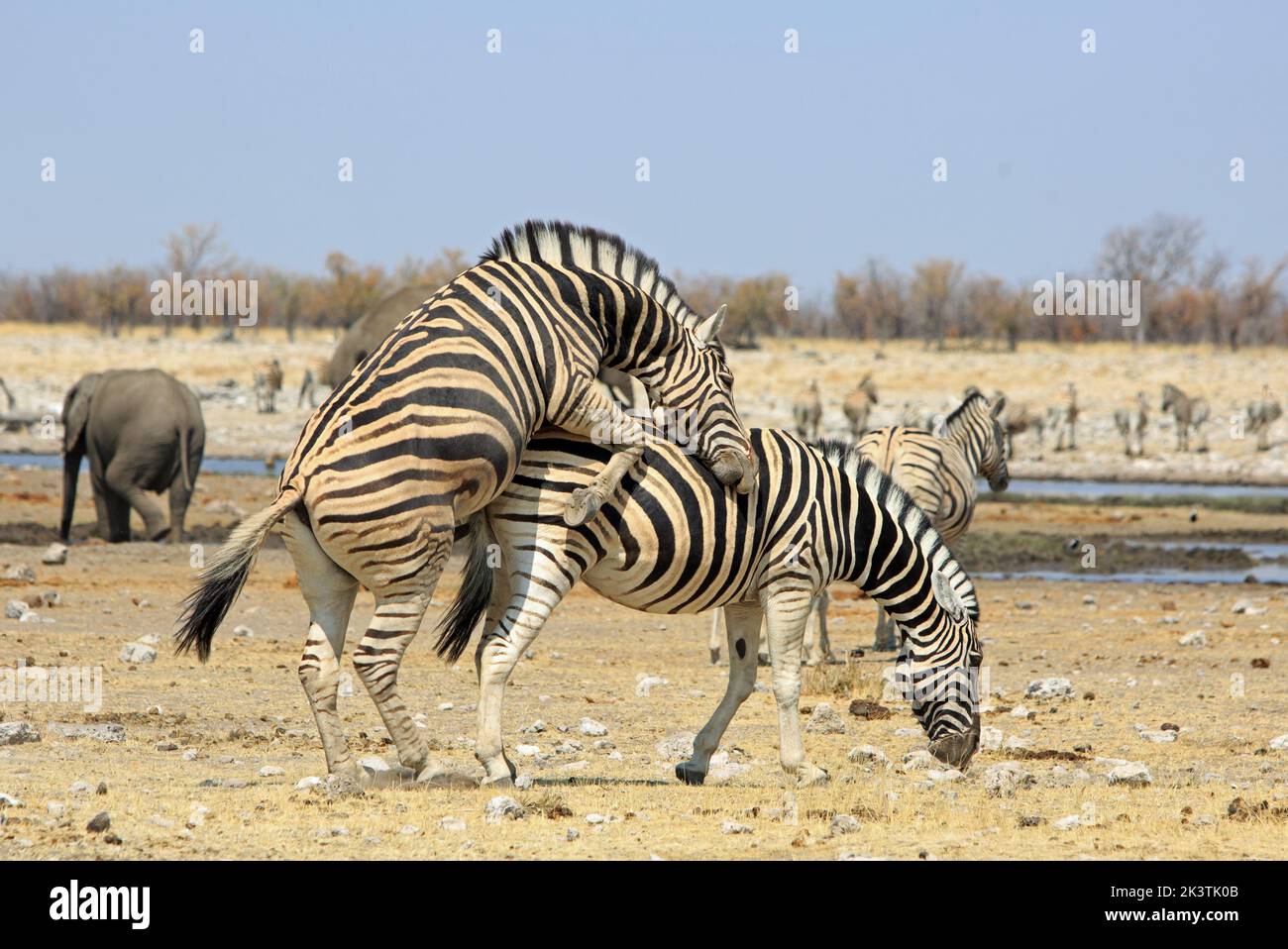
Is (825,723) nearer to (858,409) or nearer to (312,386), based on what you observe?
(858,409)

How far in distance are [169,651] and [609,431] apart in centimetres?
609

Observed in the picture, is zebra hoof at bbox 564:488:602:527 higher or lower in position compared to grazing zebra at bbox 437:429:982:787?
higher

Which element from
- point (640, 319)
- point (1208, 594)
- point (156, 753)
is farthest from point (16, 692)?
point (1208, 594)

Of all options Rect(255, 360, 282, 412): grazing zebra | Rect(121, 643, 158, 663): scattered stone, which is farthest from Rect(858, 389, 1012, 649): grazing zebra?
Rect(255, 360, 282, 412): grazing zebra

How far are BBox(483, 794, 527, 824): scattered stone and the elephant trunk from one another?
16.7 m

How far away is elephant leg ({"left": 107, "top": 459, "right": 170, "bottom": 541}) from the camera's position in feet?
75.1

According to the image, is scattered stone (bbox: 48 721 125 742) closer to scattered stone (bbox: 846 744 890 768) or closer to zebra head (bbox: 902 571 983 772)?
scattered stone (bbox: 846 744 890 768)

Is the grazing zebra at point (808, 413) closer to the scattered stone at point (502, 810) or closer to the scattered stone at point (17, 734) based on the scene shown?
the scattered stone at point (17, 734)

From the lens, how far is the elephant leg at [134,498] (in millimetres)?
22891

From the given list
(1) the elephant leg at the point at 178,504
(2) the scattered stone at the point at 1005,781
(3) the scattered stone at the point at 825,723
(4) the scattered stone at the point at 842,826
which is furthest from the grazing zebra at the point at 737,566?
(1) the elephant leg at the point at 178,504

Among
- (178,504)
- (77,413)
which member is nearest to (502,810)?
(178,504)

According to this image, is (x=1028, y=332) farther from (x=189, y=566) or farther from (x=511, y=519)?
(x=511, y=519)

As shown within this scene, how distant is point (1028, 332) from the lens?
91375 mm

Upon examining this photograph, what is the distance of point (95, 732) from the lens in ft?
30.9
